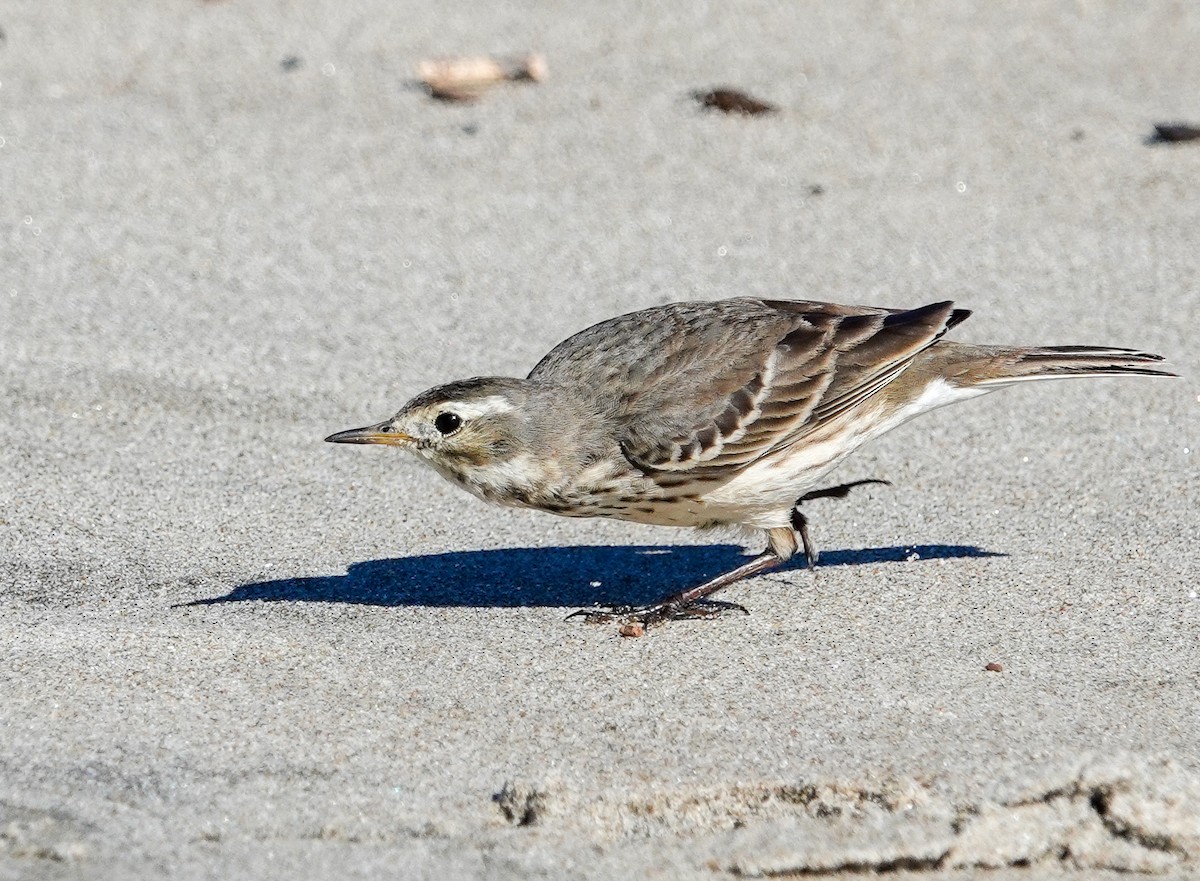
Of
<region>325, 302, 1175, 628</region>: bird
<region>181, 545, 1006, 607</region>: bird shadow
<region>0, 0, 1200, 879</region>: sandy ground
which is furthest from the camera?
<region>181, 545, 1006, 607</region>: bird shadow

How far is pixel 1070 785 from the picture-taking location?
4.30 meters

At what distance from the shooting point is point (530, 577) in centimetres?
630

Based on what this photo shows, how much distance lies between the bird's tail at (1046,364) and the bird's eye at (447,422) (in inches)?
79.9

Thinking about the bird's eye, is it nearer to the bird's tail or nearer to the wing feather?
the wing feather

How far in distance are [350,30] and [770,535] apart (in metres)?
5.94

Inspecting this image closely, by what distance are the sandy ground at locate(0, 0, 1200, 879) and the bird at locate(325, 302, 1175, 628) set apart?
0.41m

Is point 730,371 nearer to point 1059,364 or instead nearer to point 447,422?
point 447,422

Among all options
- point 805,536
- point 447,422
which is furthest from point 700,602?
point 447,422

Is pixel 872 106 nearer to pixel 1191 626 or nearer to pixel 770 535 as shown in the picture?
pixel 770 535

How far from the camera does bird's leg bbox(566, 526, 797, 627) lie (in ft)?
19.2

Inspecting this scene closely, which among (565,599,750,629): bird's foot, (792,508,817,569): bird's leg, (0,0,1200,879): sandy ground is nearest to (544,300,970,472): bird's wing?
(792,508,817,569): bird's leg

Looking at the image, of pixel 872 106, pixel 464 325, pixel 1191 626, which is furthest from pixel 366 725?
pixel 872 106

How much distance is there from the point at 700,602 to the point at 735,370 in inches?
34.6

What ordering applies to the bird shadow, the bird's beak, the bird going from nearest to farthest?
the bird's beak, the bird, the bird shadow
